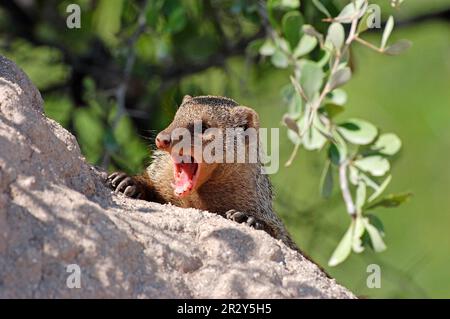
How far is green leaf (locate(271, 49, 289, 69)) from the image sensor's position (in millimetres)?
3418

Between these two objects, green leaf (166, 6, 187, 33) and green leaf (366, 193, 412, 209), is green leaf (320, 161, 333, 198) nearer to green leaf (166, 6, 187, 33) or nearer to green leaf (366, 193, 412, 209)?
green leaf (366, 193, 412, 209)

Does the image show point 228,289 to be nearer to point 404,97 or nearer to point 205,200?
point 205,200

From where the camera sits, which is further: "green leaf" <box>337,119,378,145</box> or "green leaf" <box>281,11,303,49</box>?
"green leaf" <box>281,11,303,49</box>

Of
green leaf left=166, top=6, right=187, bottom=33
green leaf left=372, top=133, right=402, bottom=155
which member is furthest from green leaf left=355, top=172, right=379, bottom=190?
green leaf left=166, top=6, right=187, bottom=33

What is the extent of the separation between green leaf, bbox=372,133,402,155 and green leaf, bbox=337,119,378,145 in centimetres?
6

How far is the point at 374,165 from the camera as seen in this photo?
9.80ft

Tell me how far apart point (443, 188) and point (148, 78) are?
10.4 ft

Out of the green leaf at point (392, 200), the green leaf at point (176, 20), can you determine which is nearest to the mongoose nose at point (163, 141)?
the green leaf at point (392, 200)

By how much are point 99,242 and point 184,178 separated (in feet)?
2.99

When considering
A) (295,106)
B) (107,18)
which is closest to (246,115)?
(295,106)

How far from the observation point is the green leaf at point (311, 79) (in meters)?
2.94

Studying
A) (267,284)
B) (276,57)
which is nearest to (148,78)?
(276,57)

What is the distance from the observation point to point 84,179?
8.16 feet

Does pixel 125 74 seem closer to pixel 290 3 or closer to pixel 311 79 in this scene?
pixel 290 3
